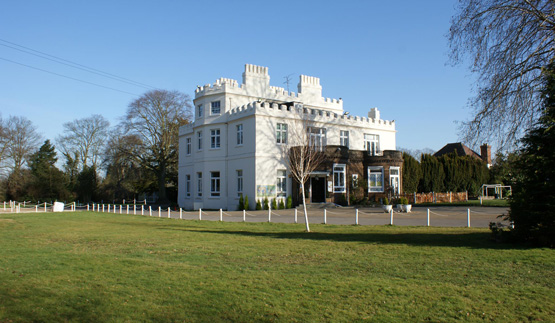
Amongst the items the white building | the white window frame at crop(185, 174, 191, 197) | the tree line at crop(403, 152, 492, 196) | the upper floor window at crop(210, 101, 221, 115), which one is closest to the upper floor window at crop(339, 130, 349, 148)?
the white building

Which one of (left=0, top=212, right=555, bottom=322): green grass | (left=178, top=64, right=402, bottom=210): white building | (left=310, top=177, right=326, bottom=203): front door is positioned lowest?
(left=0, top=212, right=555, bottom=322): green grass

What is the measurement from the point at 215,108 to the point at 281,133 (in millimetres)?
7317

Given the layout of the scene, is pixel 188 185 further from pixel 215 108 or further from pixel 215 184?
pixel 215 108

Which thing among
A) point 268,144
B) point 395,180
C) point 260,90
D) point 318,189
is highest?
point 260,90

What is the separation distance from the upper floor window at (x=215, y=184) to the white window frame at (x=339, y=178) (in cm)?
1032

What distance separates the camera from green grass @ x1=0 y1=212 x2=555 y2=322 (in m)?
5.81

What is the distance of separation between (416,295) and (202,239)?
8989 millimetres

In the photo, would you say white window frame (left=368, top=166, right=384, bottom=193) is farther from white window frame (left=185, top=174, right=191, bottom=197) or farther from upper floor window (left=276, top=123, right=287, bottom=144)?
white window frame (left=185, top=174, right=191, bottom=197)

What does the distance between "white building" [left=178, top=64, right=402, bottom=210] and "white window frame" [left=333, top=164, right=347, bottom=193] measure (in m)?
0.08

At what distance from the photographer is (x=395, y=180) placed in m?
37.4

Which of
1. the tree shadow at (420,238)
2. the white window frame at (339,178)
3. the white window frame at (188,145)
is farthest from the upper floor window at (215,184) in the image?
the tree shadow at (420,238)

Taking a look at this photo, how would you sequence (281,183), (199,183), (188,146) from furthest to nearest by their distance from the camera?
(188,146), (199,183), (281,183)

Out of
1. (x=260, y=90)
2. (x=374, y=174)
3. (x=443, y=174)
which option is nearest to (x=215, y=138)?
(x=260, y=90)

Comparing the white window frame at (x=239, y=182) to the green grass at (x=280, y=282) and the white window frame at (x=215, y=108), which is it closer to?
the white window frame at (x=215, y=108)
